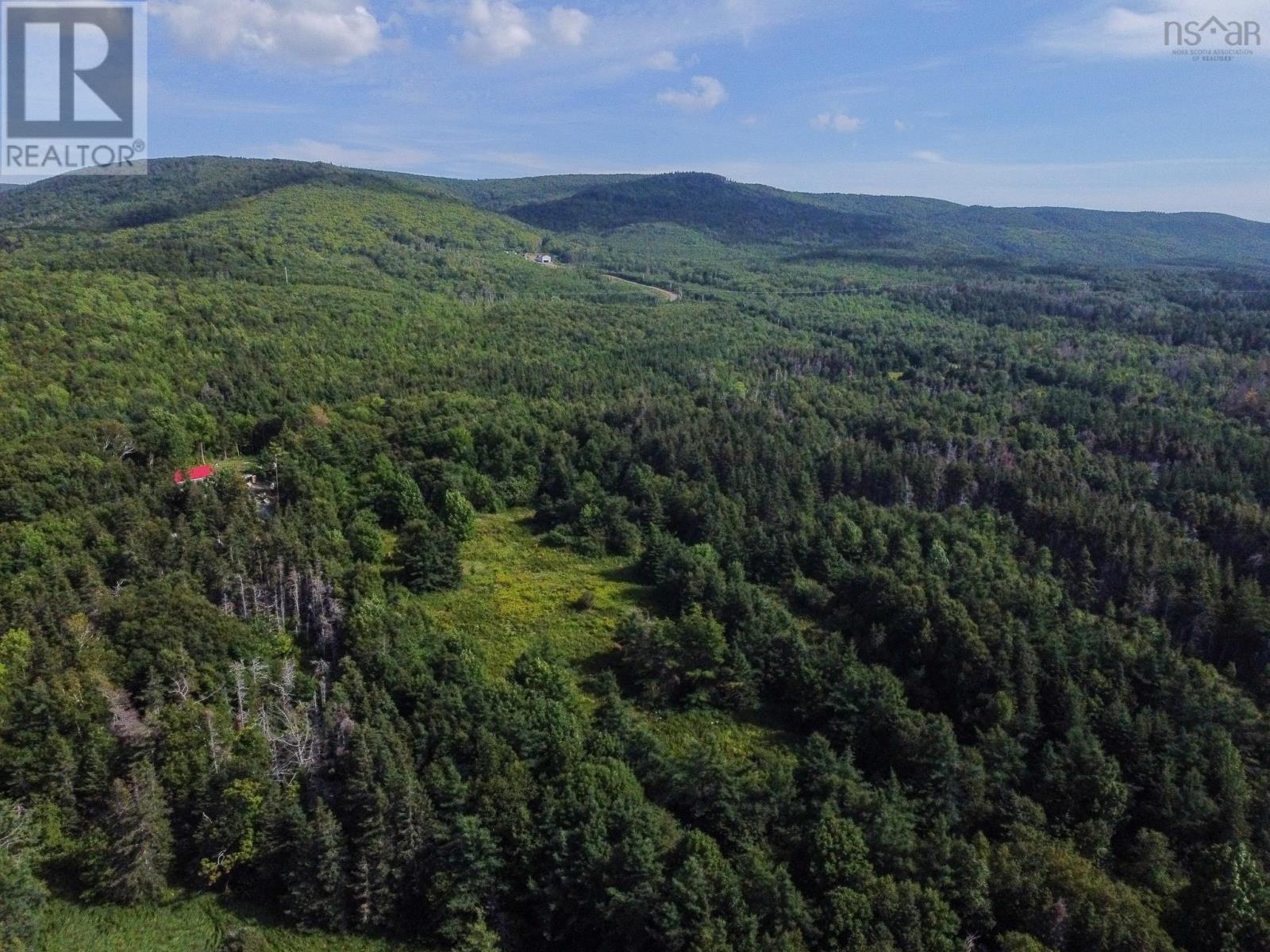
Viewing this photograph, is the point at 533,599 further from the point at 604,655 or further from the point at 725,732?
the point at 725,732

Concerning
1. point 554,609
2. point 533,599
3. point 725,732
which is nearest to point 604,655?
point 554,609

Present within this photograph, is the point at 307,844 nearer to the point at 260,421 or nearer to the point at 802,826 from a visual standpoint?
the point at 802,826

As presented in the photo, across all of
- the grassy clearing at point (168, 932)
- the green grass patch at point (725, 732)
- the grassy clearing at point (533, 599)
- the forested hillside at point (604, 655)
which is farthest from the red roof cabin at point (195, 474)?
the green grass patch at point (725, 732)

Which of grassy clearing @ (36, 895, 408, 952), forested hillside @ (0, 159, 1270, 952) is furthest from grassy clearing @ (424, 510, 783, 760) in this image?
grassy clearing @ (36, 895, 408, 952)

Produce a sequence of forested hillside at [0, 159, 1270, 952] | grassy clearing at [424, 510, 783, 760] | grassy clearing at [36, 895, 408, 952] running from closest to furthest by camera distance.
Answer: grassy clearing at [36, 895, 408, 952]
forested hillside at [0, 159, 1270, 952]
grassy clearing at [424, 510, 783, 760]

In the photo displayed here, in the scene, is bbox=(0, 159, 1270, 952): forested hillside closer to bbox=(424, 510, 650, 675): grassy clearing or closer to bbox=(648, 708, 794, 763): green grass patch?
bbox=(648, 708, 794, 763): green grass patch
